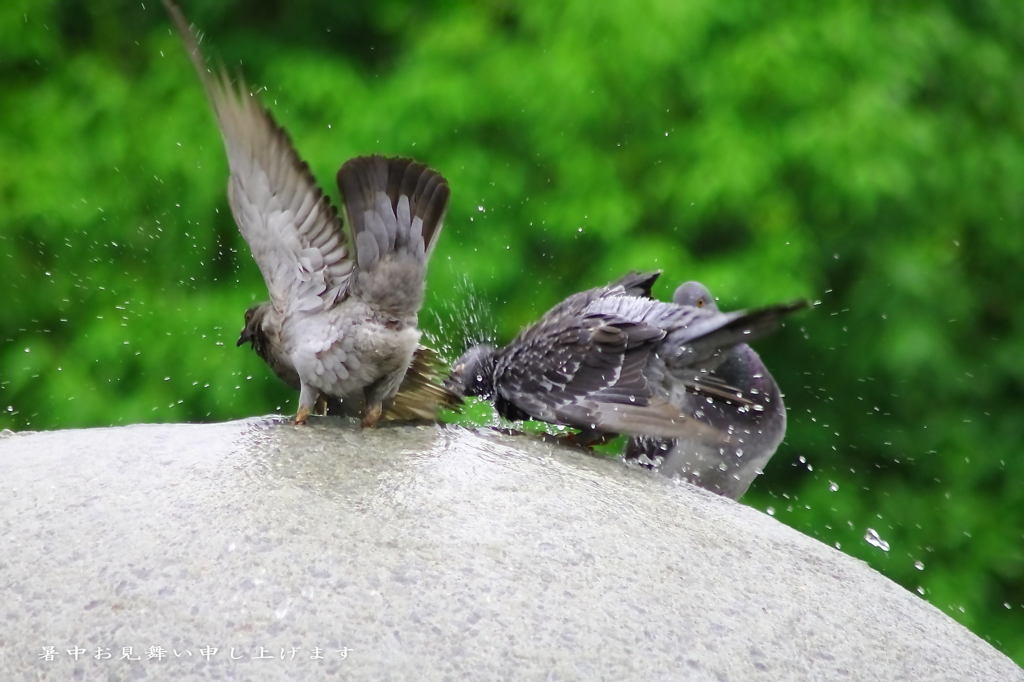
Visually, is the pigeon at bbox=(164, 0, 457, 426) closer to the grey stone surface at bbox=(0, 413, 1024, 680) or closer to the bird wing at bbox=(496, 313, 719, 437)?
the grey stone surface at bbox=(0, 413, 1024, 680)

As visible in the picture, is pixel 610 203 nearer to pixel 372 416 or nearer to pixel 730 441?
pixel 730 441

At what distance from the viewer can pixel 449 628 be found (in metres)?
2.56

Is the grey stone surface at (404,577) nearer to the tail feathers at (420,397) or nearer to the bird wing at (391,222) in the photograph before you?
the bird wing at (391,222)

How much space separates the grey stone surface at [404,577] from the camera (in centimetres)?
250

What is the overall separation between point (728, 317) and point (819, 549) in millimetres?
719

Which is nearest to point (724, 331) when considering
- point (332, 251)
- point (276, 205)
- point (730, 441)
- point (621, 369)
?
point (621, 369)

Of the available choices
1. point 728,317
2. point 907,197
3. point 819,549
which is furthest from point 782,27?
point 819,549

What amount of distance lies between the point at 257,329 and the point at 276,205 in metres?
0.52

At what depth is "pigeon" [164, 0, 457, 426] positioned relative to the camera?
11.2ft

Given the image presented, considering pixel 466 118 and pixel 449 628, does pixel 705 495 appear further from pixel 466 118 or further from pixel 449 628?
pixel 466 118

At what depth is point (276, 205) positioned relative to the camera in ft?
11.6

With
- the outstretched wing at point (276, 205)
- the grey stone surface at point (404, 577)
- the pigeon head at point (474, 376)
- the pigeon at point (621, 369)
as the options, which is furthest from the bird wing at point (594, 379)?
the outstretched wing at point (276, 205)

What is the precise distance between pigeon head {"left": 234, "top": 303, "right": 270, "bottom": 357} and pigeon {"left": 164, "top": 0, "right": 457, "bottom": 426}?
0.03 ft

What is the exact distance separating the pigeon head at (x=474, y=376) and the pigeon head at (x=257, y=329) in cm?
65
